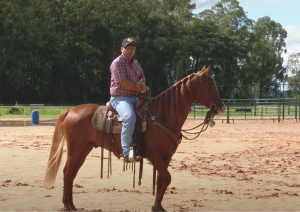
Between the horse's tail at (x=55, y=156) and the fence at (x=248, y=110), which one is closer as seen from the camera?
the horse's tail at (x=55, y=156)

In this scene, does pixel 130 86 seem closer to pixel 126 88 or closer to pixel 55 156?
pixel 126 88

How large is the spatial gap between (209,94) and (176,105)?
45cm

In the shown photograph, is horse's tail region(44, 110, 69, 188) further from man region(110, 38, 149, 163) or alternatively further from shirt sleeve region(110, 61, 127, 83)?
shirt sleeve region(110, 61, 127, 83)

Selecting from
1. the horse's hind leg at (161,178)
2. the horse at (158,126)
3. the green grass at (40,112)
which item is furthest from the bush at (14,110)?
the horse's hind leg at (161,178)

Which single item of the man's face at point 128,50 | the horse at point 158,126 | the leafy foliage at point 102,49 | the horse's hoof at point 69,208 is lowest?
the horse's hoof at point 69,208

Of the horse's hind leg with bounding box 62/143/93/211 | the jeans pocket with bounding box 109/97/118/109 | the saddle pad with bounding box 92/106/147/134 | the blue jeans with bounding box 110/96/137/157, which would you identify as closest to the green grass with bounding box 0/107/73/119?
the horse's hind leg with bounding box 62/143/93/211

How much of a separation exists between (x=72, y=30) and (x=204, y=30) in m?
21.7

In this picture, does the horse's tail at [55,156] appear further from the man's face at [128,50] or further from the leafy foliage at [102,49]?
the leafy foliage at [102,49]

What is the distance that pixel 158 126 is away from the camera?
19.5 ft

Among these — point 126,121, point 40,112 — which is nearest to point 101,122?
point 126,121

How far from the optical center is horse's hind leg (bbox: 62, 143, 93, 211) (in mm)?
6168

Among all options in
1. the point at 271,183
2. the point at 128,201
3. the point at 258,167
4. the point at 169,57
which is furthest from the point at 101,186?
the point at 169,57

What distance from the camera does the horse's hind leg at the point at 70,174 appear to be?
6168 mm

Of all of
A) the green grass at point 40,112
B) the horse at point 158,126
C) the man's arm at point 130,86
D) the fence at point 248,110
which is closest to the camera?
the horse at point 158,126
